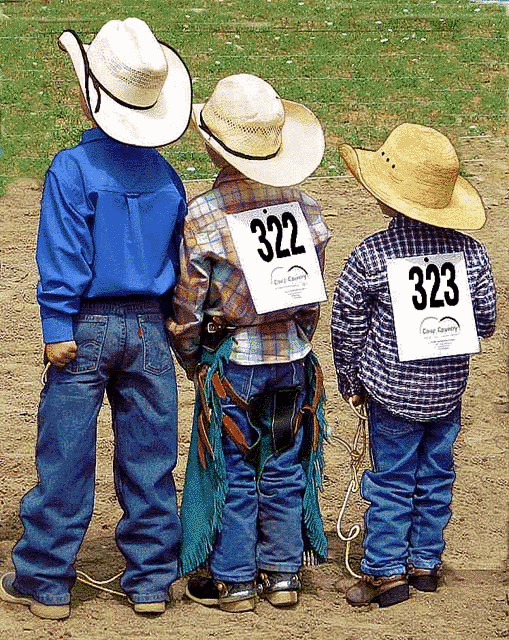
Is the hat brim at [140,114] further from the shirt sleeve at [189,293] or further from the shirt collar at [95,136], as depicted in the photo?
the shirt sleeve at [189,293]

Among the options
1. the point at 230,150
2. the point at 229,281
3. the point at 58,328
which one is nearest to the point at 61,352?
the point at 58,328

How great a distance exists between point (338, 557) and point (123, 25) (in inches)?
80.1

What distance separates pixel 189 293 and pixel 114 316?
24 cm

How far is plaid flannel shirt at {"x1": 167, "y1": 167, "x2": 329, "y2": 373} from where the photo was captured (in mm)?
4062

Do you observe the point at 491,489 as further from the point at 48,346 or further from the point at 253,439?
the point at 48,346

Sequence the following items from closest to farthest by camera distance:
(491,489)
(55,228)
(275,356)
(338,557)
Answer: (55,228) < (275,356) < (338,557) < (491,489)

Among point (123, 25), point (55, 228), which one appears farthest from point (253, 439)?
point (123, 25)

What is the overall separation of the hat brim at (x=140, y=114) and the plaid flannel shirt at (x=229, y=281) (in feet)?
0.73

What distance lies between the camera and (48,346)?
13.1 feet

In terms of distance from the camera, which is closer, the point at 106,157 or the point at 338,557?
the point at 106,157

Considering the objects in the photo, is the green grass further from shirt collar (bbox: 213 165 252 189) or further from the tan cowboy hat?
shirt collar (bbox: 213 165 252 189)

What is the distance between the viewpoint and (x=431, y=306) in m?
4.18

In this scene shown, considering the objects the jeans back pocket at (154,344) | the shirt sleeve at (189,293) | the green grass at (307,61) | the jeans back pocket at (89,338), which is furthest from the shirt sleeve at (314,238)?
the green grass at (307,61)

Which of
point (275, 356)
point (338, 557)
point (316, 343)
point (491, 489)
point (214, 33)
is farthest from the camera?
point (214, 33)
